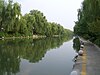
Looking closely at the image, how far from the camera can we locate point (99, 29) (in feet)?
107

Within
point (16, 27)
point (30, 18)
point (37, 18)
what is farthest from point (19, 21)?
point (37, 18)

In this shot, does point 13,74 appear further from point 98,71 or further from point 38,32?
point 38,32

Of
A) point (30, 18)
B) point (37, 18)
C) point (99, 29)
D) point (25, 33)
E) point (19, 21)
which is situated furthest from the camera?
point (37, 18)

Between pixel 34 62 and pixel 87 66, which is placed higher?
pixel 87 66

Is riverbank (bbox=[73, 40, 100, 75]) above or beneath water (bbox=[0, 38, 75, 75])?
above

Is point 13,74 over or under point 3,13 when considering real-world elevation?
under

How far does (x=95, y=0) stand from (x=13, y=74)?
1873 centimetres

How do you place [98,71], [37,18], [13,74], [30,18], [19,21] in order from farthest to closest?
[37,18] < [30,18] < [19,21] < [13,74] < [98,71]

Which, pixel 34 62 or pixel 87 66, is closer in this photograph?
pixel 87 66

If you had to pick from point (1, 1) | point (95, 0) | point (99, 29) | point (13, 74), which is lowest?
point (13, 74)

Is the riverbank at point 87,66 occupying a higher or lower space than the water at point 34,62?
higher

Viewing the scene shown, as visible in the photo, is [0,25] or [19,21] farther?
[19,21]

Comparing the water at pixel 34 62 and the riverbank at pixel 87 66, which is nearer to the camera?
the riverbank at pixel 87 66

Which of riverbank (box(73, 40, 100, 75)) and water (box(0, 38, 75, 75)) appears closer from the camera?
riverbank (box(73, 40, 100, 75))
